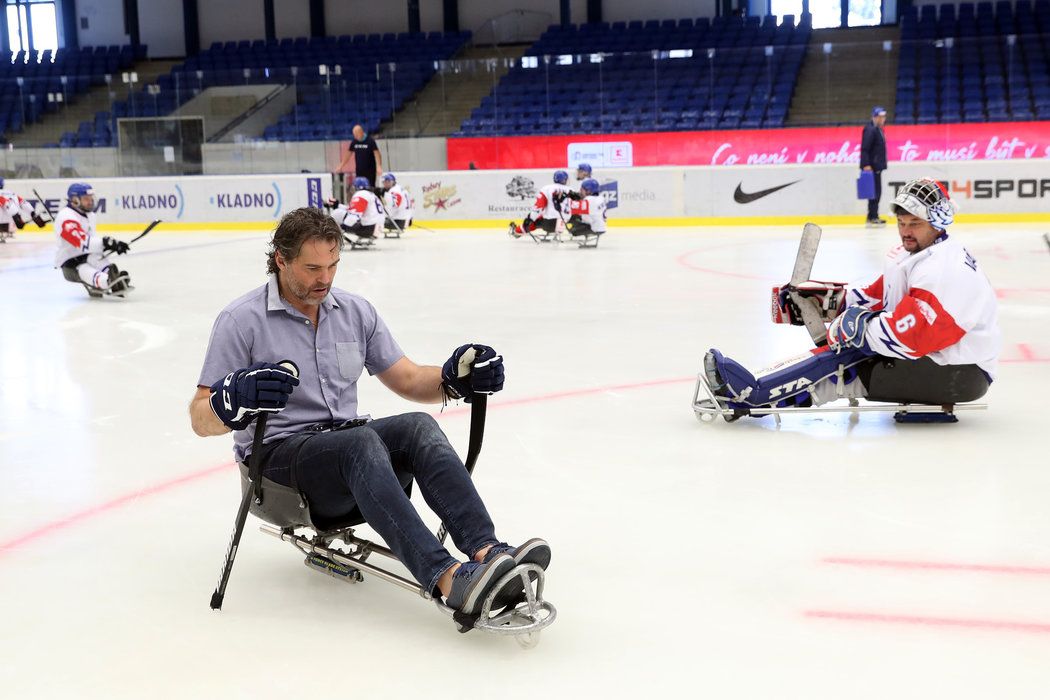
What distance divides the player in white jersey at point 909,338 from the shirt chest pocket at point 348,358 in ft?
6.72

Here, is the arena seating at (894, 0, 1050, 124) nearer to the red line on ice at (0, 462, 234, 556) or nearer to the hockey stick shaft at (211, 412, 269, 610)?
the red line on ice at (0, 462, 234, 556)

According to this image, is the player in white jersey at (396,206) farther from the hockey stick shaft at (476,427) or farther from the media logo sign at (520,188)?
the hockey stick shaft at (476,427)

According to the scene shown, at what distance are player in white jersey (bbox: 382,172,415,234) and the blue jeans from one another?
1326 cm

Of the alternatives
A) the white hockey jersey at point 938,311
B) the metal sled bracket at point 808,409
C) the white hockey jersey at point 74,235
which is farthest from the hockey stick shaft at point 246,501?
the white hockey jersey at point 74,235

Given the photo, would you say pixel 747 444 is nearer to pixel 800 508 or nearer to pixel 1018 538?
pixel 800 508

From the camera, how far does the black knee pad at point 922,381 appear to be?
4.50 m

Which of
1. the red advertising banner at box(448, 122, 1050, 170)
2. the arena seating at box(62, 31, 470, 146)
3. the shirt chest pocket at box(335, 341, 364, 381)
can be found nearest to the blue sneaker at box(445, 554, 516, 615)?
the shirt chest pocket at box(335, 341, 364, 381)

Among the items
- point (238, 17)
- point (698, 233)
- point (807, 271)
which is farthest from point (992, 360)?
point (238, 17)

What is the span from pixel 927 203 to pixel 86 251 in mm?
7356

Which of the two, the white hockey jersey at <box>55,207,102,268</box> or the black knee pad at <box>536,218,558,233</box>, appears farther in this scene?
the black knee pad at <box>536,218,558,233</box>

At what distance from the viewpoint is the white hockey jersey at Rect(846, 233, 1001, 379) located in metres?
4.27

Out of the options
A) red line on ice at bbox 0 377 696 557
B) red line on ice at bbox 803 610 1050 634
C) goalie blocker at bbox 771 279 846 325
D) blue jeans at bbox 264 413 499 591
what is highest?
goalie blocker at bbox 771 279 846 325

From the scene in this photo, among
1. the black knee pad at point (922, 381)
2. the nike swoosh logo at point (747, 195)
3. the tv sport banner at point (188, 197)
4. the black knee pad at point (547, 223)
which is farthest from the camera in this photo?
the tv sport banner at point (188, 197)

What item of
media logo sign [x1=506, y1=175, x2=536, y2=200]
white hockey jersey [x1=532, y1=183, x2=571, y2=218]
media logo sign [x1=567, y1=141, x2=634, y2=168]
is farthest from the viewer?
media logo sign [x1=567, y1=141, x2=634, y2=168]
